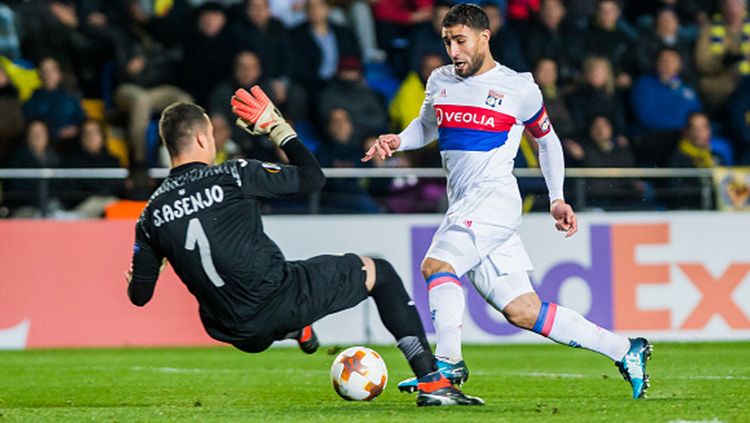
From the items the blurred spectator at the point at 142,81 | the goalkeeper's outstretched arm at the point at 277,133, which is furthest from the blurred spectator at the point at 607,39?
the goalkeeper's outstretched arm at the point at 277,133

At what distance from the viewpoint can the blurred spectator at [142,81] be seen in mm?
14844

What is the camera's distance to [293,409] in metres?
7.22

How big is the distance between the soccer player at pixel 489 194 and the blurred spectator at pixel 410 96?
7.73m

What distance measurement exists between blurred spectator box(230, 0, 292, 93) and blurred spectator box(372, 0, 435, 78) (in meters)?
1.32

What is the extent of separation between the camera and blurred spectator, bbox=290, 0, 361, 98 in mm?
16172

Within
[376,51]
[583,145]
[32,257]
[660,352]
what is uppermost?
[376,51]

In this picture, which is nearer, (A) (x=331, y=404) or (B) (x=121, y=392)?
(A) (x=331, y=404)

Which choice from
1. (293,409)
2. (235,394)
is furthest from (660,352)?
(293,409)

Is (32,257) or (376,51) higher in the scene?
(376,51)

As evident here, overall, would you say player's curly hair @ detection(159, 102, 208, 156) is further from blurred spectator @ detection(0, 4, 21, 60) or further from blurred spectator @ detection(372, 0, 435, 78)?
blurred spectator @ detection(372, 0, 435, 78)

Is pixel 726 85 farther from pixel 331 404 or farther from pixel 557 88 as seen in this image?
pixel 331 404

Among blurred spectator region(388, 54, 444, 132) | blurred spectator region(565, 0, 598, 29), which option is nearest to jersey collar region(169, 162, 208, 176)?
blurred spectator region(388, 54, 444, 132)

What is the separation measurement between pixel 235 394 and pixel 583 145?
26.2 feet

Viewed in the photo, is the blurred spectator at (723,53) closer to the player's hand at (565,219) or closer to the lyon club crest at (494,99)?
the lyon club crest at (494,99)
